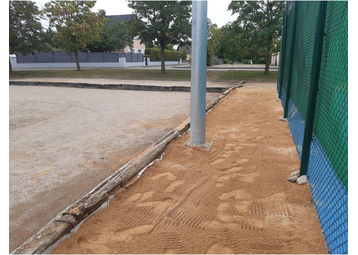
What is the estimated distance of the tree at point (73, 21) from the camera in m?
23.7

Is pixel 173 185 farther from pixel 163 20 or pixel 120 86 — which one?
pixel 163 20

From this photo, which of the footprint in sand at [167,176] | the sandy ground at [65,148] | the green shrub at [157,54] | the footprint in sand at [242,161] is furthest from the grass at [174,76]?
the green shrub at [157,54]

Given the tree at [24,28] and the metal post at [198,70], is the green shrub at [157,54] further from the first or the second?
the metal post at [198,70]

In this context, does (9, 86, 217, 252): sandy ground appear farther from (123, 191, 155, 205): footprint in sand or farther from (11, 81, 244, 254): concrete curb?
(123, 191, 155, 205): footprint in sand

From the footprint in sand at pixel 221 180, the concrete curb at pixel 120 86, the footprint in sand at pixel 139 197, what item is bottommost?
the footprint in sand at pixel 139 197

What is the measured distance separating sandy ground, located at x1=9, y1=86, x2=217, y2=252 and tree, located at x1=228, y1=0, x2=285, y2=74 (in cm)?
1122

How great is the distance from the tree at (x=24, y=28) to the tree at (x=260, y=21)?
1603cm

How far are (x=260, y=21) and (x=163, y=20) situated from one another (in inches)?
275

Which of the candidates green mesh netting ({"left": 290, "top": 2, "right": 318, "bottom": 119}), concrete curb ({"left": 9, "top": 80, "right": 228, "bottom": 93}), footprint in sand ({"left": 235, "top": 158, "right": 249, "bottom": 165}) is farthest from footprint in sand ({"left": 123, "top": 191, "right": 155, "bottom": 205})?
concrete curb ({"left": 9, "top": 80, "right": 228, "bottom": 93})

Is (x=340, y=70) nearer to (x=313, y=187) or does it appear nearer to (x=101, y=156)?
(x=313, y=187)

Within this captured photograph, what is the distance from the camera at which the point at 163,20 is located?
20297 mm

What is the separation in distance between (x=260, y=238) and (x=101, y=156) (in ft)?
9.26

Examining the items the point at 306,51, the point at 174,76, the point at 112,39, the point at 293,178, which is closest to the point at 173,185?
the point at 293,178

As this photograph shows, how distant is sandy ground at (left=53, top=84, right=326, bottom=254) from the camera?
7.07 ft
